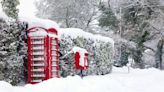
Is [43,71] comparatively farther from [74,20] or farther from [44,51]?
[74,20]

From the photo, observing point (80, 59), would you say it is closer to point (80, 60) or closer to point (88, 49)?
point (80, 60)

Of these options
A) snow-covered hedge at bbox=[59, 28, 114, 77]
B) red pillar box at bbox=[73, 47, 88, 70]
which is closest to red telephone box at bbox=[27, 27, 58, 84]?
red pillar box at bbox=[73, 47, 88, 70]

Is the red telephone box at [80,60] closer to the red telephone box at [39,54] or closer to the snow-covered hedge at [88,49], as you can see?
the red telephone box at [39,54]

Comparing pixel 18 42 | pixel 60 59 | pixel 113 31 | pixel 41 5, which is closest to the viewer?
pixel 18 42

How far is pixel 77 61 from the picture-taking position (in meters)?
13.5

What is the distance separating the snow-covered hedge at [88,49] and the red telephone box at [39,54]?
2166 millimetres

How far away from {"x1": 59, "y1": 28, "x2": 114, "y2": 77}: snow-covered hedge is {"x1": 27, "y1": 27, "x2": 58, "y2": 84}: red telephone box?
2166 millimetres

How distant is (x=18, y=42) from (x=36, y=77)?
1465 mm

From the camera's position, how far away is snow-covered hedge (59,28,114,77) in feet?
51.3

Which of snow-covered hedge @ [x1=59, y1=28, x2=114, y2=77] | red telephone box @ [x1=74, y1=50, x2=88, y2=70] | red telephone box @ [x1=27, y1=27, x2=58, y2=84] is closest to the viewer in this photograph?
red telephone box @ [x1=27, y1=27, x2=58, y2=84]

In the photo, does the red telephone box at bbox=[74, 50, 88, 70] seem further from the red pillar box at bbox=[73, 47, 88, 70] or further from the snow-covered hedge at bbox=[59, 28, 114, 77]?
the snow-covered hedge at bbox=[59, 28, 114, 77]

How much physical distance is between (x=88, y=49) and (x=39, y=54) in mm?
5480

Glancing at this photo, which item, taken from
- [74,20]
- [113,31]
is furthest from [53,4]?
[113,31]

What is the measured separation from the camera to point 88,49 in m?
18.4
